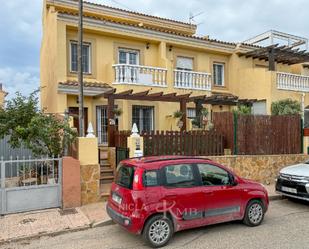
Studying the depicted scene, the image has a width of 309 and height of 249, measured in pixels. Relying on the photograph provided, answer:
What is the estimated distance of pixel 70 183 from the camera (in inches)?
325

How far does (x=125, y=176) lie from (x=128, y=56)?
11.1m

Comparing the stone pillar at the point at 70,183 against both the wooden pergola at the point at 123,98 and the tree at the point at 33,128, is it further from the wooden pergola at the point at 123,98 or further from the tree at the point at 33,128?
the wooden pergola at the point at 123,98

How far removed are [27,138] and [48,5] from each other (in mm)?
10673

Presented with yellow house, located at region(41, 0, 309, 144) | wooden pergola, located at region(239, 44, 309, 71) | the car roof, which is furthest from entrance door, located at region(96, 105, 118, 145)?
wooden pergola, located at region(239, 44, 309, 71)

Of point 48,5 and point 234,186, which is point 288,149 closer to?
point 234,186

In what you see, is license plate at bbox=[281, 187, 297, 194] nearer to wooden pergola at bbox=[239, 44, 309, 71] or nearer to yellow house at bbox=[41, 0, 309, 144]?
yellow house at bbox=[41, 0, 309, 144]

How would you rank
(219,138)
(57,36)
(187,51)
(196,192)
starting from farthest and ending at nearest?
(187,51) < (57,36) < (219,138) < (196,192)

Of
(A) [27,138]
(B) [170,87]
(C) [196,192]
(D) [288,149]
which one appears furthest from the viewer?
(B) [170,87]

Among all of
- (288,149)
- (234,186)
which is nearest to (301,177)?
(234,186)

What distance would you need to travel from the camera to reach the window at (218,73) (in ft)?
62.8

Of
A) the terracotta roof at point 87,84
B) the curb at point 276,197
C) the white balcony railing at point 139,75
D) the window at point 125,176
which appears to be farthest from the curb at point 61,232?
the white balcony railing at point 139,75

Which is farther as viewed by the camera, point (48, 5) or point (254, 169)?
point (48, 5)

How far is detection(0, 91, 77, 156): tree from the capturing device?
8.79 meters

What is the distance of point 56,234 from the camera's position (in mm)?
6508
